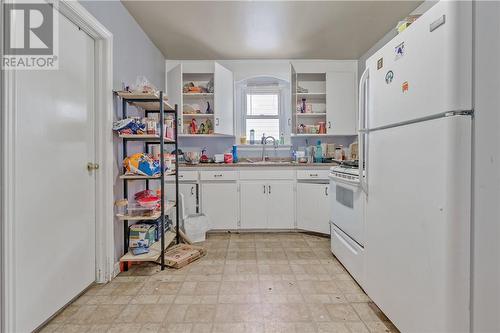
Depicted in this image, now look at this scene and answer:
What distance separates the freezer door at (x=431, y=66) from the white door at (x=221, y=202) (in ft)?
7.29

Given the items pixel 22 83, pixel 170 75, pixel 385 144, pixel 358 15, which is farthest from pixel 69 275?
pixel 358 15

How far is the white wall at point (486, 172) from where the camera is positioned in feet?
3.23

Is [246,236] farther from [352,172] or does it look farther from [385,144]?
[385,144]

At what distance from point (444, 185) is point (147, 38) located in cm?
312

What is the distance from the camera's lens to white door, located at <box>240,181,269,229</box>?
132 inches

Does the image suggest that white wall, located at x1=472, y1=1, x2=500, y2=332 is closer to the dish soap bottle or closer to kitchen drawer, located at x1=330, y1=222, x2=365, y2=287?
kitchen drawer, located at x1=330, y1=222, x2=365, y2=287

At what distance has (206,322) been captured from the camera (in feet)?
5.02

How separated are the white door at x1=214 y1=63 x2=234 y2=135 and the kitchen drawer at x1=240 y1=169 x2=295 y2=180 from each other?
2.28 ft

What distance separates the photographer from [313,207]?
328 centimetres

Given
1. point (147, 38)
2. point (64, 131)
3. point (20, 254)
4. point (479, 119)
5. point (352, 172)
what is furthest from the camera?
point (147, 38)

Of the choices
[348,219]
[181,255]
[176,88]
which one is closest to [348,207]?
[348,219]

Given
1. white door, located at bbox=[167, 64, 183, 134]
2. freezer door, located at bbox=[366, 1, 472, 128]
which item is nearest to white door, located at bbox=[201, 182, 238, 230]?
white door, located at bbox=[167, 64, 183, 134]

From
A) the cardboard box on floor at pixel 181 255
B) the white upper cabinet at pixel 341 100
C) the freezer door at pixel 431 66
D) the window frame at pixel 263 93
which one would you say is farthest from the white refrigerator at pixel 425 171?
the window frame at pixel 263 93

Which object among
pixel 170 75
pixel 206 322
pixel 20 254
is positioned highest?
pixel 170 75
